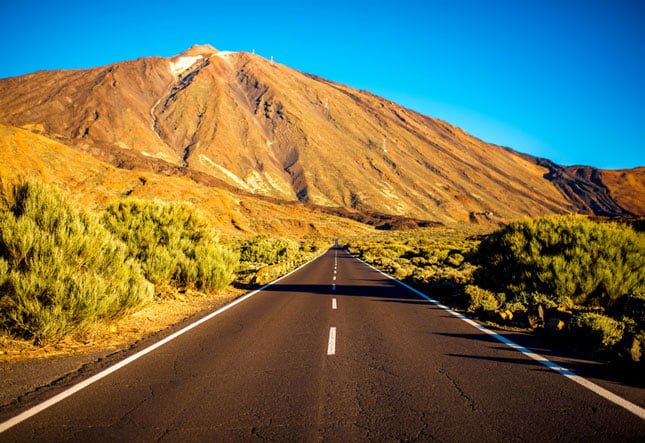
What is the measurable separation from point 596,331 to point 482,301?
3.93m

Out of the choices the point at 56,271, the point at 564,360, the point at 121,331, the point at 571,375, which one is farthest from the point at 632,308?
the point at 56,271

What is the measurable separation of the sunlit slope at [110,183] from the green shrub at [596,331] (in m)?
44.0

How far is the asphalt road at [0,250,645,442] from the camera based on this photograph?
3.80 metres

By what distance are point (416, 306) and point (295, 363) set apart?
6.58 m

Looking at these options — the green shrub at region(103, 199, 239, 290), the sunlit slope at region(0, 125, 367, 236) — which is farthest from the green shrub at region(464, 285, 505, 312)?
the sunlit slope at region(0, 125, 367, 236)

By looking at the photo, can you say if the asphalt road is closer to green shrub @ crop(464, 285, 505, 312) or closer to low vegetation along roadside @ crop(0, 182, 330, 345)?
low vegetation along roadside @ crop(0, 182, 330, 345)

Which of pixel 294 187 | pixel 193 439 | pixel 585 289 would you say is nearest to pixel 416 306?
pixel 585 289

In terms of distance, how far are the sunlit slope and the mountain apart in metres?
29.6

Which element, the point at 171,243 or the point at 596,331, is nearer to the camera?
Result: the point at 596,331

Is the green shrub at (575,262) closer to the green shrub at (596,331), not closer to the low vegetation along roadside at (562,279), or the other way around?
the low vegetation along roadside at (562,279)

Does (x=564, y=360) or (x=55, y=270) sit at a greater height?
(x=55, y=270)

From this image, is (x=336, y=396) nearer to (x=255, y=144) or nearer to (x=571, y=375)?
(x=571, y=375)

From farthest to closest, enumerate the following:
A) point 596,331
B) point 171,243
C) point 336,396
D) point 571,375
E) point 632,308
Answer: point 171,243
point 632,308
point 596,331
point 571,375
point 336,396

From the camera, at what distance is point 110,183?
60.4 m
